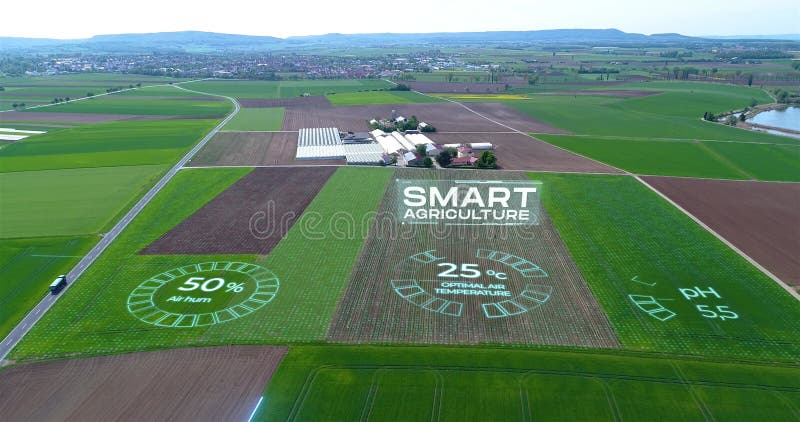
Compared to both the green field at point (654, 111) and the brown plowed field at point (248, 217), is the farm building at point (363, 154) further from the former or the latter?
the green field at point (654, 111)

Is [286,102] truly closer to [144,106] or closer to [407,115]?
[144,106]

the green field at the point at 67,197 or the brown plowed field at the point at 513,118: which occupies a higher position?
the brown plowed field at the point at 513,118

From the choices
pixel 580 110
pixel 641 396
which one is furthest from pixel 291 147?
pixel 580 110

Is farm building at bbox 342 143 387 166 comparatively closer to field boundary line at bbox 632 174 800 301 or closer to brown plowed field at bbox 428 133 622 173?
brown plowed field at bbox 428 133 622 173

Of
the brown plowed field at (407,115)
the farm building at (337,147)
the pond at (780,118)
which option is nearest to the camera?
the farm building at (337,147)

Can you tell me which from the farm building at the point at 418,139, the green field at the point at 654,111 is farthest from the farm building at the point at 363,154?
the green field at the point at 654,111

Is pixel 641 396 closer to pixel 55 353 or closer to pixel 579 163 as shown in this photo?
pixel 55 353
